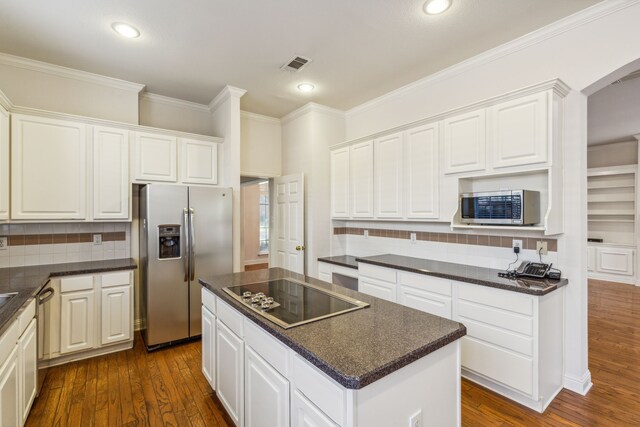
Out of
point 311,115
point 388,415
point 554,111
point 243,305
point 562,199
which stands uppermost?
point 311,115

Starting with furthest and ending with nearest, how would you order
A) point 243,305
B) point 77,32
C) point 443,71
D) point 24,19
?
point 443,71
point 77,32
point 24,19
point 243,305

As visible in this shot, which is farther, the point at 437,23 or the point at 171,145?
the point at 171,145

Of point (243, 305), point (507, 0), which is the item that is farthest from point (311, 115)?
point (243, 305)

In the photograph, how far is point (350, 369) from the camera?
3.41 feet

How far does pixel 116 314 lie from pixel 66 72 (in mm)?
2537

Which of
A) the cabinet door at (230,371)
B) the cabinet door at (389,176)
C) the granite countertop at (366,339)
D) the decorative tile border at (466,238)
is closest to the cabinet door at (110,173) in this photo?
the cabinet door at (230,371)

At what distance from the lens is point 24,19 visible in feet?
7.82

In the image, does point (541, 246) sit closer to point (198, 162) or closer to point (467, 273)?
point (467, 273)

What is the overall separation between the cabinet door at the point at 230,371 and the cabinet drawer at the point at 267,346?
0.16 metres

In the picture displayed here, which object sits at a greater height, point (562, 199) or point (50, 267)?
point (562, 199)

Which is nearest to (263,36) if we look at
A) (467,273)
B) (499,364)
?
(467,273)

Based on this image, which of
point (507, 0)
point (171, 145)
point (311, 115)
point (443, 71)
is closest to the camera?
point (507, 0)

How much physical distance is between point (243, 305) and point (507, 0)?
8.92ft

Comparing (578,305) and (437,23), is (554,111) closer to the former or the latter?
(437,23)
